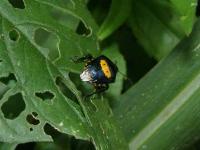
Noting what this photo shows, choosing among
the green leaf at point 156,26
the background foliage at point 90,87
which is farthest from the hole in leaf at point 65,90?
the green leaf at point 156,26

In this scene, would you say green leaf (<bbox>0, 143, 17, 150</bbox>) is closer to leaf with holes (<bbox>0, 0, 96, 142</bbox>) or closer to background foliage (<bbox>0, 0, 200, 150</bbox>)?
background foliage (<bbox>0, 0, 200, 150</bbox>)

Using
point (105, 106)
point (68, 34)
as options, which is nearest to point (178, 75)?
point (105, 106)

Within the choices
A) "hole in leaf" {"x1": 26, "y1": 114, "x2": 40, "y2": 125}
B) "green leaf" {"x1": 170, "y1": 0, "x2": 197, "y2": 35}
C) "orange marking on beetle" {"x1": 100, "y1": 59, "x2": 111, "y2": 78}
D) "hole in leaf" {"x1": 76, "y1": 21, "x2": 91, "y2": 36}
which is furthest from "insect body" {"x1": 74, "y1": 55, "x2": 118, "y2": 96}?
"green leaf" {"x1": 170, "y1": 0, "x2": 197, "y2": 35}

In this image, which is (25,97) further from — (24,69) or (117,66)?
(117,66)

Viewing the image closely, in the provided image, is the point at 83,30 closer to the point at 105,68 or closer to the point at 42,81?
the point at 105,68

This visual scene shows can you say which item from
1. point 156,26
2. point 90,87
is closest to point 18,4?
point 90,87

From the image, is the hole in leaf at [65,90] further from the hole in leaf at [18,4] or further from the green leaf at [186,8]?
the green leaf at [186,8]
